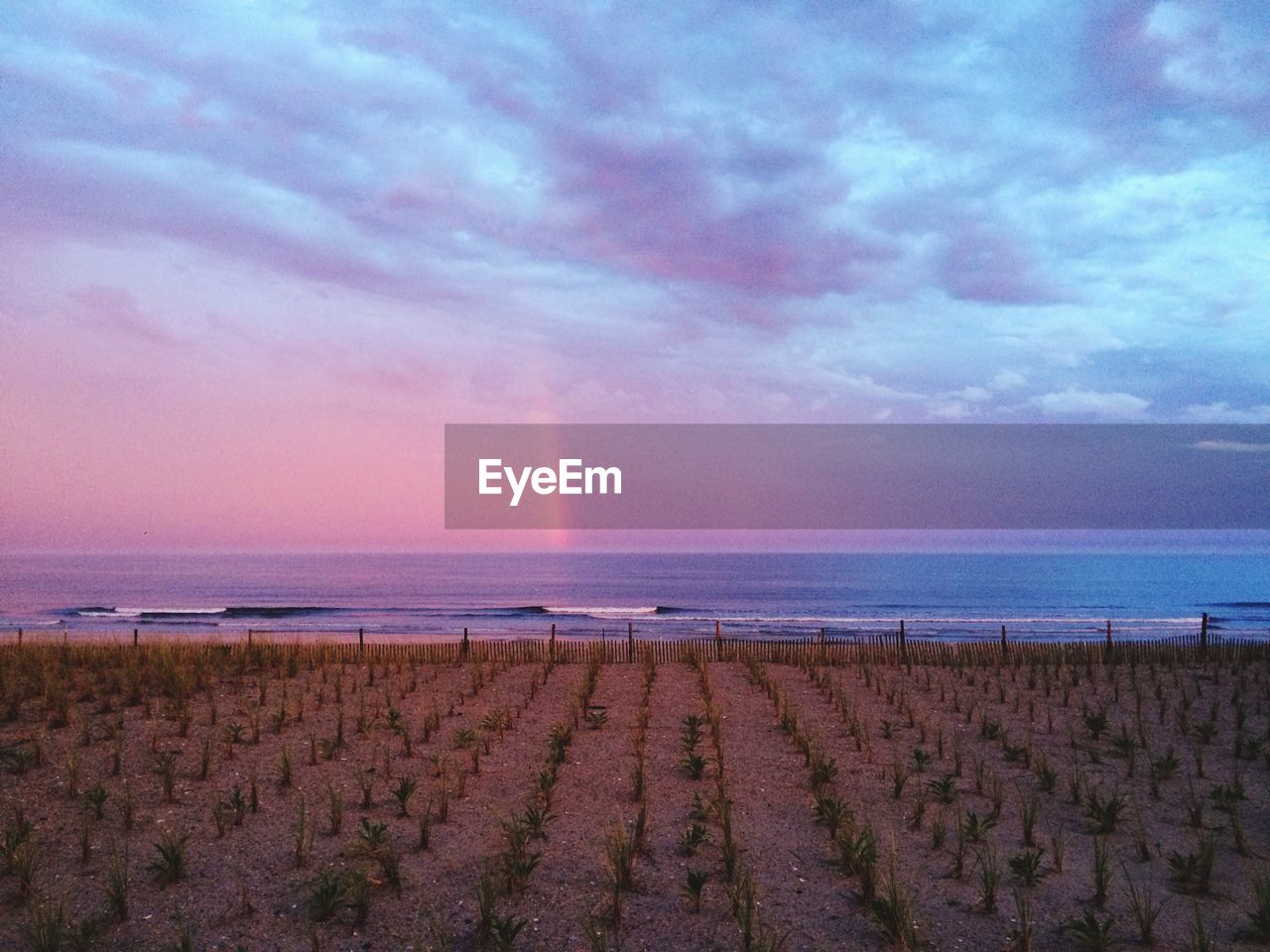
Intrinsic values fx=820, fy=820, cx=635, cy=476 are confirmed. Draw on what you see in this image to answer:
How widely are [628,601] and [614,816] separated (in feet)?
224

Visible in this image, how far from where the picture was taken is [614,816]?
8.09 meters

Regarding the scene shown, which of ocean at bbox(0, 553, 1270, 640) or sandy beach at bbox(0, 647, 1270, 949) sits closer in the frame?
sandy beach at bbox(0, 647, 1270, 949)

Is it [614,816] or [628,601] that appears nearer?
[614,816]

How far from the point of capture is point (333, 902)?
6.04m

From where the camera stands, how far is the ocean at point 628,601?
46844mm

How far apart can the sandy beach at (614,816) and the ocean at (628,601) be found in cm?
2810

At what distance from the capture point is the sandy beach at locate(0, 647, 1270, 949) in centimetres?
601

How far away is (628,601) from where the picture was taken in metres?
75.9

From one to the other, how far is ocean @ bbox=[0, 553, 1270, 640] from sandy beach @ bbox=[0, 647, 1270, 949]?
28100 millimetres

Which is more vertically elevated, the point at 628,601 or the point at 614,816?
the point at 614,816

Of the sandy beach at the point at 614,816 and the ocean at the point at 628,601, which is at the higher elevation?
the sandy beach at the point at 614,816

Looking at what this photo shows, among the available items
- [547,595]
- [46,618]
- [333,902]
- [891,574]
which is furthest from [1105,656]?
[891,574]

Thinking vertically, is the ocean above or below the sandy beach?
below

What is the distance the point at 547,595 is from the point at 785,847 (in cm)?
7336
